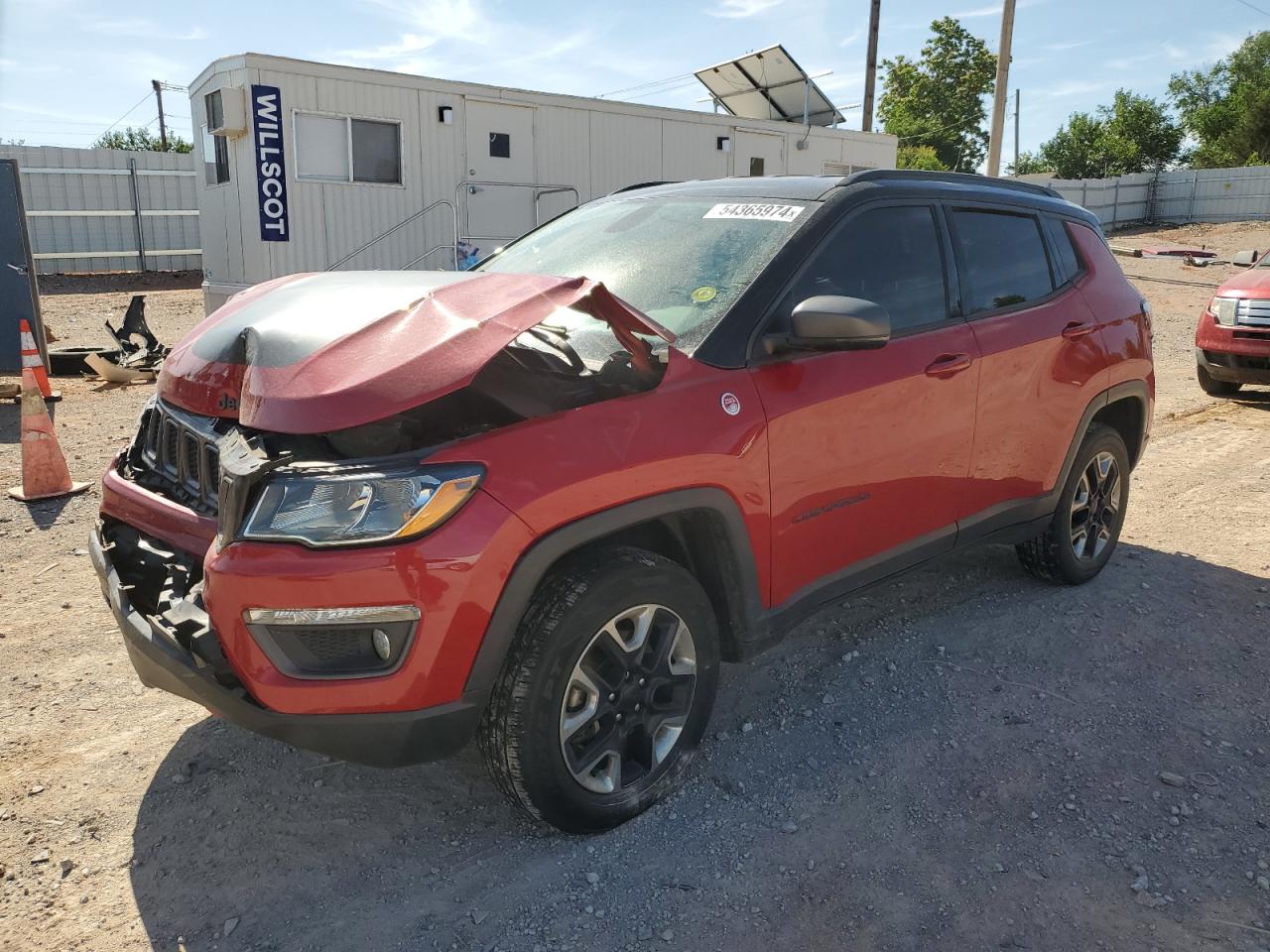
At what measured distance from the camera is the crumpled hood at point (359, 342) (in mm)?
2348

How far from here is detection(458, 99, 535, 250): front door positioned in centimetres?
1314

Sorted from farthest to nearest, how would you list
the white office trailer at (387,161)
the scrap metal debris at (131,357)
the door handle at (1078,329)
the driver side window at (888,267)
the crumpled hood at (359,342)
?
the white office trailer at (387,161) → the scrap metal debris at (131,357) → the door handle at (1078,329) → the driver side window at (888,267) → the crumpled hood at (359,342)

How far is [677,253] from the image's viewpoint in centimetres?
330

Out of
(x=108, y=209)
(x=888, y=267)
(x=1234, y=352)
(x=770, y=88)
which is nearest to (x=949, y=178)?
(x=888, y=267)

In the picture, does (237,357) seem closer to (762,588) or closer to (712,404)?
(712,404)

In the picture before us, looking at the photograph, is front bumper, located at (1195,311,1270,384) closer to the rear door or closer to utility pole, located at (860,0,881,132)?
the rear door

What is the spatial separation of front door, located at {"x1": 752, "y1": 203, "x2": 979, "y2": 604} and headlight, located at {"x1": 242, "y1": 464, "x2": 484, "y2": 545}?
1058 millimetres

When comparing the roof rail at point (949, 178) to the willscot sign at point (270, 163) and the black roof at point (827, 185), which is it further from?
the willscot sign at point (270, 163)

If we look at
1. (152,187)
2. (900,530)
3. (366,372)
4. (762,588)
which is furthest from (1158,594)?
(152,187)

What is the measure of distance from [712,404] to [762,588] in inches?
24.1

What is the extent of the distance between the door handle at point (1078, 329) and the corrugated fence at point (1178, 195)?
30.3m

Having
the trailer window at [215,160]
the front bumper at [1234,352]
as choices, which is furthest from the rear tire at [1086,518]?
the trailer window at [215,160]

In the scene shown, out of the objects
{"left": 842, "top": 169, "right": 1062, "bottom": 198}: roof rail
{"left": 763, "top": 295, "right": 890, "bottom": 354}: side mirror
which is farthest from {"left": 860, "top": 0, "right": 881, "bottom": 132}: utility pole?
{"left": 763, "top": 295, "right": 890, "bottom": 354}: side mirror

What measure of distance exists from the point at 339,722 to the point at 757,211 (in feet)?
7.01
